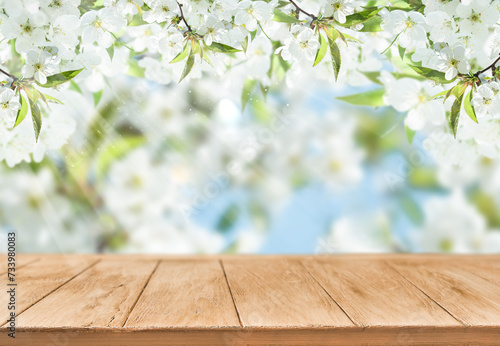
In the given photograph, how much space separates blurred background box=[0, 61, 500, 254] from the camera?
141cm

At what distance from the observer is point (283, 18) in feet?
3.16

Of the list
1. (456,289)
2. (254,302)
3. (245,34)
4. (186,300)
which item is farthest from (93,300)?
(456,289)

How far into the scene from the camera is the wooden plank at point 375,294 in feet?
2.64

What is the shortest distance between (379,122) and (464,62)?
1.70 feet

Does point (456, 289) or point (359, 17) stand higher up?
point (359, 17)

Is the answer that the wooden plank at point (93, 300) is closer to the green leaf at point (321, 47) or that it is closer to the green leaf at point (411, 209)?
the green leaf at point (321, 47)

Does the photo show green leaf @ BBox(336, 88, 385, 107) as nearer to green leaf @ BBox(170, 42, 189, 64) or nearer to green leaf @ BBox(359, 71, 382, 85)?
green leaf @ BBox(359, 71, 382, 85)

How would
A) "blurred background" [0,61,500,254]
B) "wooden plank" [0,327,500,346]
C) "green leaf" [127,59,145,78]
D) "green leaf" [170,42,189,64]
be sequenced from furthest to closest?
1. "blurred background" [0,61,500,254]
2. "green leaf" [127,59,145,78]
3. "green leaf" [170,42,189,64]
4. "wooden plank" [0,327,500,346]

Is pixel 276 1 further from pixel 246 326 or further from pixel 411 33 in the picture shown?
pixel 246 326

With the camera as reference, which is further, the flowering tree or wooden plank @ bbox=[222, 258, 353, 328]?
the flowering tree

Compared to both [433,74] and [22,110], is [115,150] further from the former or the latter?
[433,74]

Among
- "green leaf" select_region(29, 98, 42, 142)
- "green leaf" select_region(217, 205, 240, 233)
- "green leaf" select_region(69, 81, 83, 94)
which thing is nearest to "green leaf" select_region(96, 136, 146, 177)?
"green leaf" select_region(69, 81, 83, 94)

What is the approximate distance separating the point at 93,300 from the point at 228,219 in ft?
2.04

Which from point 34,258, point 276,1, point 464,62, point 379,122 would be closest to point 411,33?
point 464,62
